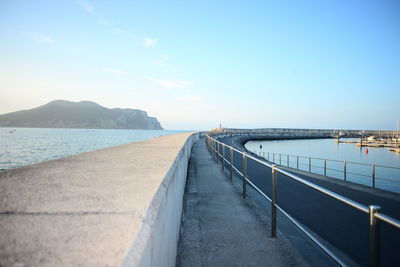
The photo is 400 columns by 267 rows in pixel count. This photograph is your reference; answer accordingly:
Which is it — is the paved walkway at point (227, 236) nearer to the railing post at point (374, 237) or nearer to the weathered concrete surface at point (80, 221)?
the railing post at point (374, 237)

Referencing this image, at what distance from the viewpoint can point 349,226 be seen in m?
5.00

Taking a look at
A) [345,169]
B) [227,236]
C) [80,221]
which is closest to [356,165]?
[345,169]

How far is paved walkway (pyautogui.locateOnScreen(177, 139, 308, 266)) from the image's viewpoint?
9.81 ft

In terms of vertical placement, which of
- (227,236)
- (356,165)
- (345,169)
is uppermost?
(227,236)

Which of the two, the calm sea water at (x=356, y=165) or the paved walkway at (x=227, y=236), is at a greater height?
the paved walkway at (x=227, y=236)

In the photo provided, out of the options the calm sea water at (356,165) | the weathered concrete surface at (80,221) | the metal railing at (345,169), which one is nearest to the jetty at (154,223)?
the weathered concrete surface at (80,221)

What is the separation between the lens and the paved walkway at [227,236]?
299cm

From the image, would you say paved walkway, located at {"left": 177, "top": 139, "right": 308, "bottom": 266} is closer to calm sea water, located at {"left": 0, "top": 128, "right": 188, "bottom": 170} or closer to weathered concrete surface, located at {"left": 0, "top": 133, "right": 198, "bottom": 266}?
weathered concrete surface, located at {"left": 0, "top": 133, "right": 198, "bottom": 266}

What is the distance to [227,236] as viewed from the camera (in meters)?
3.63

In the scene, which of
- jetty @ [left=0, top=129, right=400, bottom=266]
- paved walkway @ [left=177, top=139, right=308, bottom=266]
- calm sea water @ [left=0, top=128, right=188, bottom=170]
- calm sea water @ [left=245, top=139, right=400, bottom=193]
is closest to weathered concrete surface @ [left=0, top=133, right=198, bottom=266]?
jetty @ [left=0, top=129, right=400, bottom=266]

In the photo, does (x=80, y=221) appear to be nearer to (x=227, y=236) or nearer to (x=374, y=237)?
(x=374, y=237)

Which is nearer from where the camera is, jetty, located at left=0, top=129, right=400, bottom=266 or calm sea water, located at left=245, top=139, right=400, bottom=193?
jetty, located at left=0, top=129, right=400, bottom=266

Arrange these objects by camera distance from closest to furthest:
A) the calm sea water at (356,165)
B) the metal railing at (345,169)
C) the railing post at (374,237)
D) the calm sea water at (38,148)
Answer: the railing post at (374,237)
the metal railing at (345,169)
the calm sea water at (356,165)
the calm sea water at (38,148)

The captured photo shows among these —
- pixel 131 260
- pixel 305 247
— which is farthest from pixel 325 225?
pixel 131 260
